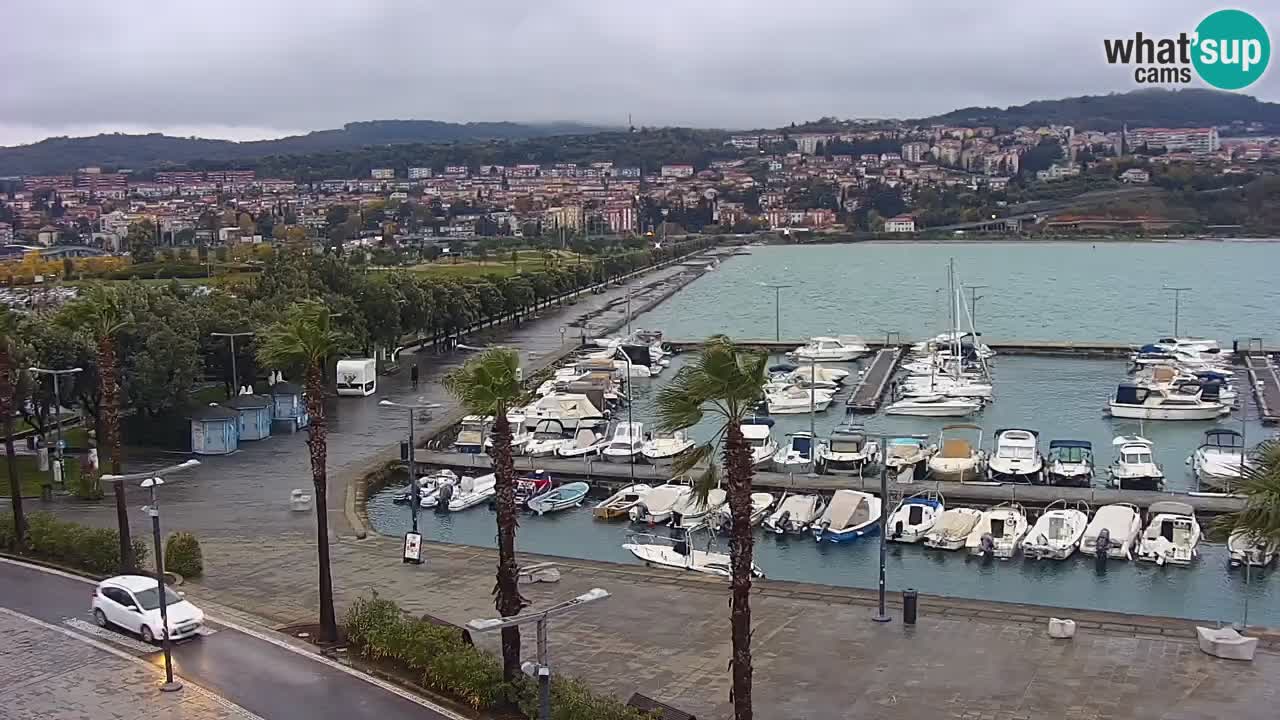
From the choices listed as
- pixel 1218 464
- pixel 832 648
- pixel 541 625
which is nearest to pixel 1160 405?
pixel 1218 464

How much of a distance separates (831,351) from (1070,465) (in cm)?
2150

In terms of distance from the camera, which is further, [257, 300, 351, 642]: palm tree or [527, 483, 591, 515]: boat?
[527, 483, 591, 515]: boat

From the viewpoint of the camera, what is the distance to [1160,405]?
34.1 m

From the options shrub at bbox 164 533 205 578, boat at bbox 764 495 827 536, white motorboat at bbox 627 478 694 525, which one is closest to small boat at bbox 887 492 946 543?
boat at bbox 764 495 827 536

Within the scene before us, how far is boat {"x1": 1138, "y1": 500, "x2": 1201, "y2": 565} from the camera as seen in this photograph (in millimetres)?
20312

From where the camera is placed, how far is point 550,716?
10.9 m

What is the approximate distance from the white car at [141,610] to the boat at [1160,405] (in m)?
27.5

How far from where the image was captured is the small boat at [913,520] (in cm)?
2191

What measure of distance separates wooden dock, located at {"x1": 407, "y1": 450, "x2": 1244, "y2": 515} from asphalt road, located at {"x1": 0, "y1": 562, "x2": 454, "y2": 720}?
42.9 ft

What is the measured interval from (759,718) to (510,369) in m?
4.14

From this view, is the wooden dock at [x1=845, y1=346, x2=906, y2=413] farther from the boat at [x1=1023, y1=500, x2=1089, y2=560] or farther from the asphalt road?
the asphalt road

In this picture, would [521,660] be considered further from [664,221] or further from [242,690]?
[664,221]

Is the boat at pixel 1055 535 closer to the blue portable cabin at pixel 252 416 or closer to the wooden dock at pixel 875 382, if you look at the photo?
the wooden dock at pixel 875 382

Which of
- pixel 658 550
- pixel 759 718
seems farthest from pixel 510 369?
pixel 658 550
